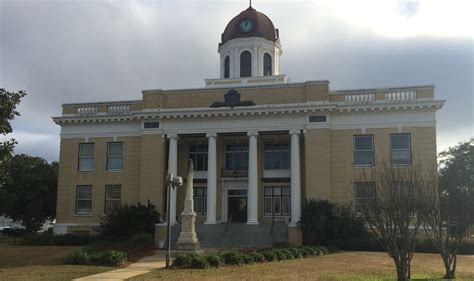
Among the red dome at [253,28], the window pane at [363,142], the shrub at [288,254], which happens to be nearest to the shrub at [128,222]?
the shrub at [288,254]

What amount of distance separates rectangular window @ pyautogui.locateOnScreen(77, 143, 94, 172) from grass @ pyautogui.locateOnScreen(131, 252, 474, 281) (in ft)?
75.2

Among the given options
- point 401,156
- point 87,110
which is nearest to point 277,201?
point 401,156

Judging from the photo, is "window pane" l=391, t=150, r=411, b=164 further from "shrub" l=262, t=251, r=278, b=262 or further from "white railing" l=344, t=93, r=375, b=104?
"shrub" l=262, t=251, r=278, b=262

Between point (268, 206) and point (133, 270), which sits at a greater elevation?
point (268, 206)

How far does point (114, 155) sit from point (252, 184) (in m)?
11.5

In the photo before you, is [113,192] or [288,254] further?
[113,192]

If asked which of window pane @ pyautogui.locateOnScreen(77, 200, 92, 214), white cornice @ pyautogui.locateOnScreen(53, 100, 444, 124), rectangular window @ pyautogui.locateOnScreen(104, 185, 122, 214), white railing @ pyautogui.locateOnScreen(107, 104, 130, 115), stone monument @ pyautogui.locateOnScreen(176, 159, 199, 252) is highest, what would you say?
white railing @ pyautogui.locateOnScreen(107, 104, 130, 115)

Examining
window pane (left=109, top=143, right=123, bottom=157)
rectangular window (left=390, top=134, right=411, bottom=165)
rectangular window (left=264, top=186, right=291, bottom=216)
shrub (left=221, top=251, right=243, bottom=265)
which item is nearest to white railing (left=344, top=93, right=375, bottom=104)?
rectangular window (left=390, top=134, right=411, bottom=165)

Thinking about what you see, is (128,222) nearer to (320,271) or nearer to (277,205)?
(277,205)

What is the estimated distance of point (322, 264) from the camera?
22.2 m

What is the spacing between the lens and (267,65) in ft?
147

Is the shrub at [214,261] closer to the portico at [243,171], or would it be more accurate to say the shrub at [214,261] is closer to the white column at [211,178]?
the portico at [243,171]

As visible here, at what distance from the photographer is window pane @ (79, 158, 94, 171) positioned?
1642 inches

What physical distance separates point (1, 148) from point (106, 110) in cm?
2210
